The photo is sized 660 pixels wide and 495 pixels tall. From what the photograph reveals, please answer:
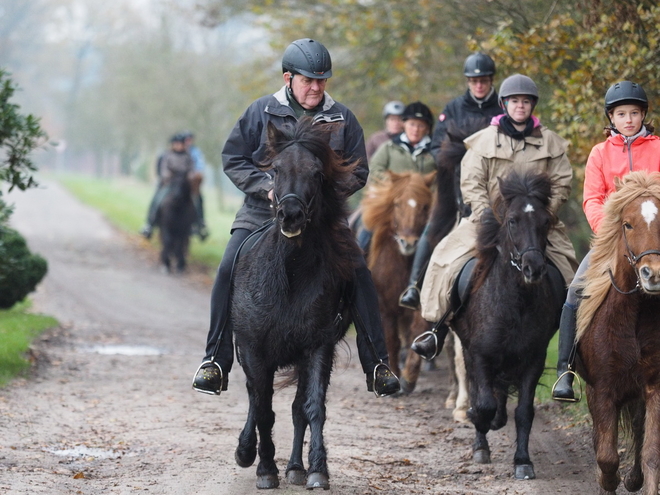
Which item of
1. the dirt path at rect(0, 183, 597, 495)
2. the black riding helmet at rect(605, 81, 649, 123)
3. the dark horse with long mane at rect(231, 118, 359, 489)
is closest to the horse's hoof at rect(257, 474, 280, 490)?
the dark horse with long mane at rect(231, 118, 359, 489)

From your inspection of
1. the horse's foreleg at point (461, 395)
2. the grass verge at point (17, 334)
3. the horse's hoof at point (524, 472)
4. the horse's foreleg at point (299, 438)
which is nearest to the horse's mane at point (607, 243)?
the horse's hoof at point (524, 472)

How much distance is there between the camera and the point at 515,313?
25.5ft

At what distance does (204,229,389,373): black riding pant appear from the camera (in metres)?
6.95

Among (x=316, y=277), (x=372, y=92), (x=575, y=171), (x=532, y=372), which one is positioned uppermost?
(x=372, y=92)

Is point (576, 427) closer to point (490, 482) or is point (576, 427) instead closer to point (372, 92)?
point (490, 482)

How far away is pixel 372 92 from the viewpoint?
19953mm

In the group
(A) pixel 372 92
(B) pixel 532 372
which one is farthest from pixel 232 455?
(A) pixel 372 92

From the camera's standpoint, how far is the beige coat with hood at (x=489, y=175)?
27.9ft

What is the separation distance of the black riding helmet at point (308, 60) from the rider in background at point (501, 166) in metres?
2.12

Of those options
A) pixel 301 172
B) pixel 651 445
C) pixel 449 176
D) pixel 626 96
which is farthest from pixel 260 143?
pixel 449 176

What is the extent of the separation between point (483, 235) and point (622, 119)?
1.65m

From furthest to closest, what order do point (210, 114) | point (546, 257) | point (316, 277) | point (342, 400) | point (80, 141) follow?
point (80, 141) → point (210, 114) → point (342, 400) → point (546, 257) → point (316, 277)

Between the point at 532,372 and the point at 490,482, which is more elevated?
the point at 532,372

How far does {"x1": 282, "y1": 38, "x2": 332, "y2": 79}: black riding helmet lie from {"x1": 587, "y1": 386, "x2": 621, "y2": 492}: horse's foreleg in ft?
9.67
